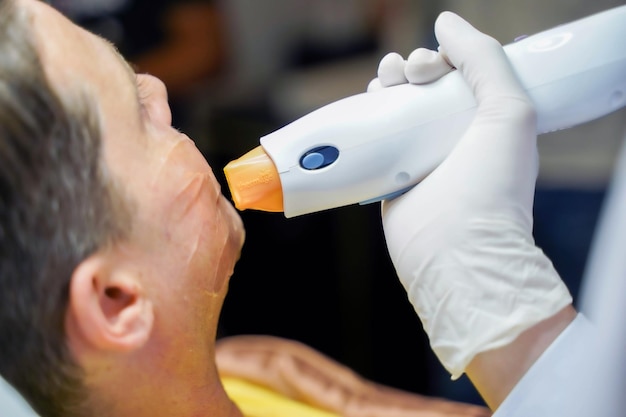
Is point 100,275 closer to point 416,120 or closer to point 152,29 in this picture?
point 416,120

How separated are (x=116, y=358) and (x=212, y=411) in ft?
0.35

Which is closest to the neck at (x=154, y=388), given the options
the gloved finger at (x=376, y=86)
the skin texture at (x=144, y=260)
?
the skin texture at (x=144, y=260)

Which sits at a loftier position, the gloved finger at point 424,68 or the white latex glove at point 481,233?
the gloved finger at point 424,68

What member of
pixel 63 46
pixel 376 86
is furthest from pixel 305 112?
pixel 63 46

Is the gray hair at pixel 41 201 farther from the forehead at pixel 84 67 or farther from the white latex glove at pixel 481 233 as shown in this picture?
the white latex glove at pixel 481 233

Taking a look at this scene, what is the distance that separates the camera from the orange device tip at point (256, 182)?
0.53m

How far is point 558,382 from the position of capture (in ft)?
1.61

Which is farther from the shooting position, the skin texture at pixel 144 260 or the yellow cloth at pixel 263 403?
the yellow cloth at pixel 263 403

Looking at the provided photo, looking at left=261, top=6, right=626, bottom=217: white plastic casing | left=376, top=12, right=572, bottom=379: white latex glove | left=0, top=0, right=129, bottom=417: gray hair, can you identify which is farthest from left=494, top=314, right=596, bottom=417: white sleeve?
left=0, top=0, right=129, bottom=417: gray hair

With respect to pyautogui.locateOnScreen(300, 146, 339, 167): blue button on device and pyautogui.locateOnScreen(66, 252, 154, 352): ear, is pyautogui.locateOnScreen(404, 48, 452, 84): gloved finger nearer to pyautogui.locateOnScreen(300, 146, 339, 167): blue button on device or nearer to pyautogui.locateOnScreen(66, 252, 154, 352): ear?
pyautogui.locateOnScreen(300, 146, 339, 167): blue button on device

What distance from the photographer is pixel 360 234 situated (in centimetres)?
85

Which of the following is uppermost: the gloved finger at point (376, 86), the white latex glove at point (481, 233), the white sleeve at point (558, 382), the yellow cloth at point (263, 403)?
the gloved finger at point (376, 86)

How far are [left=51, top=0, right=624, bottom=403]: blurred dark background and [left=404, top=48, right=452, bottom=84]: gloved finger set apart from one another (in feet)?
0.44

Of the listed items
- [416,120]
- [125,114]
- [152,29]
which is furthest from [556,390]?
[152,29]
